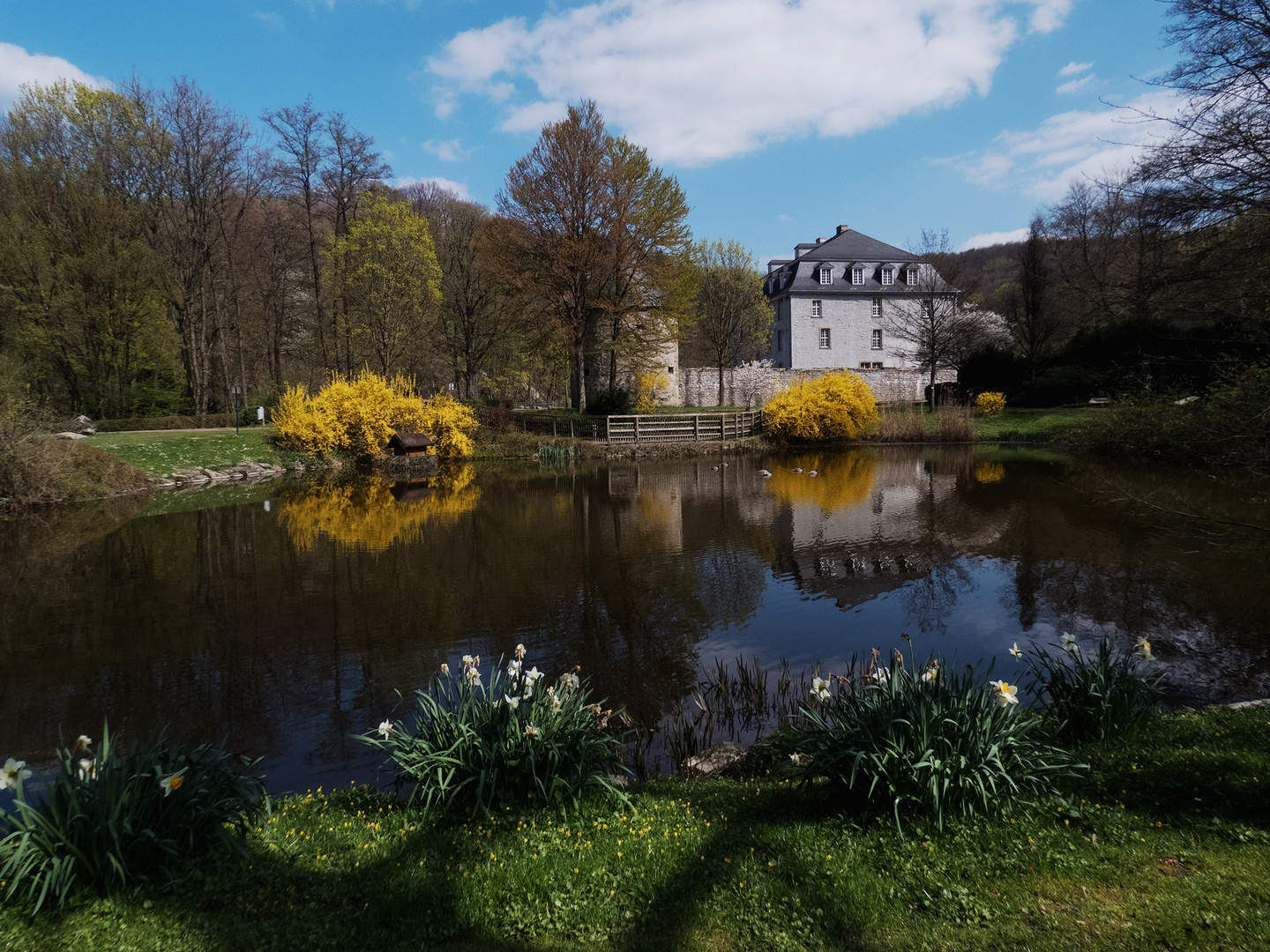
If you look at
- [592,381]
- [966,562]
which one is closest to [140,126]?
[592,381]

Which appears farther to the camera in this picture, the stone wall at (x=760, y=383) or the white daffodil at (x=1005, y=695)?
the stone wall at (x=760, y=383)

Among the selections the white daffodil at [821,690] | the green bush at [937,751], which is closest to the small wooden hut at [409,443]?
the white daffodil at [821,690]

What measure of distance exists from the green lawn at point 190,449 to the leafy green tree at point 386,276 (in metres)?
7.45

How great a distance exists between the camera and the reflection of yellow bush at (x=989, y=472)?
20.5 metres

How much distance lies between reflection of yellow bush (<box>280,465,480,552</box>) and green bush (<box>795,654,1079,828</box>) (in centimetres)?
1020

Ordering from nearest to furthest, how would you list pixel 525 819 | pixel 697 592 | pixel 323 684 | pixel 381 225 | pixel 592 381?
1. pixel 525 819
2. pixel 323 684
3. pixel 697 592
4. pixel 381 225
5. pixel 592 381

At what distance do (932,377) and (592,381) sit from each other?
18.9m

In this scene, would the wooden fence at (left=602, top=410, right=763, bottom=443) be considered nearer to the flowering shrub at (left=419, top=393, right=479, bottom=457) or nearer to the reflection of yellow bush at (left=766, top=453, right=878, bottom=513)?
the reflection of yellow bush at (left=766, top=453, right=878, bottom=513)

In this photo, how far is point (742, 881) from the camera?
324cm

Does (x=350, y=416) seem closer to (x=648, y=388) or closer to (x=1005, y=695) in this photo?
(x=648, y=388)

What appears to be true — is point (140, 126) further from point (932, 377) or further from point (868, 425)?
point (932, 377)

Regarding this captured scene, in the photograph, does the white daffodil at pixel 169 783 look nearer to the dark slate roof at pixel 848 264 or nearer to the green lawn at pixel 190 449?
the green lawn at pixel 190 449

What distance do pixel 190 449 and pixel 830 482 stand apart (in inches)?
821

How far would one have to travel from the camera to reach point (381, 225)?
31.1 meters
